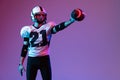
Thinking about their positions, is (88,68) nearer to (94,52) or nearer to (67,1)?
(94,52)

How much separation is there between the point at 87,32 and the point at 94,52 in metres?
0.25

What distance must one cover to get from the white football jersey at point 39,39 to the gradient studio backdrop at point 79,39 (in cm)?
109

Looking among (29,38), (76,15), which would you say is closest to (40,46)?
(29,38)

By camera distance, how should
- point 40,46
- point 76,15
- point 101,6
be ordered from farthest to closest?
point 101,6 < point 40,46 < point 76,15

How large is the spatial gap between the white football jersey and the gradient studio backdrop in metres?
1.09

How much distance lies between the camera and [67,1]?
3.69 m

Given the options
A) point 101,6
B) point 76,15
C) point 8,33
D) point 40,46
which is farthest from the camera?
point 8,33

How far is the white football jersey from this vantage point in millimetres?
2588

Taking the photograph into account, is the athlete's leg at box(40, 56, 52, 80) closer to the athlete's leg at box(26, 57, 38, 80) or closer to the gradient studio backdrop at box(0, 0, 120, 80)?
the athlete's leg at box(26, 57, 38, 80)

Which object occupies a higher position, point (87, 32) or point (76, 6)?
point (76, 6)

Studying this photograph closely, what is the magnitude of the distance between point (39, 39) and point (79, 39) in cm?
115

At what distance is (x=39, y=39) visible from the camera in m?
2.59

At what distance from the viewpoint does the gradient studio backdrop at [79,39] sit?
140 inches

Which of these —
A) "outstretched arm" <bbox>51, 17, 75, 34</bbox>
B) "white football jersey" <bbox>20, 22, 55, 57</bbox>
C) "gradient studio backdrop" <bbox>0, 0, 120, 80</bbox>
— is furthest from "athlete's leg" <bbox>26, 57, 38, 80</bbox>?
"gradient studio backdrop" <bbox>0, 0, 120, 80</bbox>
